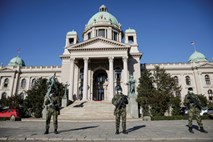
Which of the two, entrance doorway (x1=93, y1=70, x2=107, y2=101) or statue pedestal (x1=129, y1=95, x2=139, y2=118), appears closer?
statue pedestal (x1=129, y1=95, x2=139, y2=118)

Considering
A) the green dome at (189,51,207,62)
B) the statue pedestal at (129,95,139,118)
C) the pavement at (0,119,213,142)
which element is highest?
the green dome at (189,51,207,62)

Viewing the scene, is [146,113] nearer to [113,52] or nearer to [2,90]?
[113,52]

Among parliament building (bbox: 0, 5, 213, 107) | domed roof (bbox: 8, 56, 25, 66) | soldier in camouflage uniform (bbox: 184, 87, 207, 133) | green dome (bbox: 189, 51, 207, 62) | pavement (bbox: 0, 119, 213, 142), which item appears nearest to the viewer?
pavement (bbox: 0, 119, 213, 142)

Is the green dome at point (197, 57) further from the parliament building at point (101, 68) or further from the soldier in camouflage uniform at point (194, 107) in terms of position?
the soldier in camouflage uniform at point (194, 107)

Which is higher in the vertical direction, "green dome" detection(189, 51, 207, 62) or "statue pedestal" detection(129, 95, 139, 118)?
"green dome" detection(189, 51, 207, 62)

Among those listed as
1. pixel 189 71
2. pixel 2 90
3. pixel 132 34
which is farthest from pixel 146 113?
pixel 2 90

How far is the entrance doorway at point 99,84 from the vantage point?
125 ft

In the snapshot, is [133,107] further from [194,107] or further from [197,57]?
[197,57]

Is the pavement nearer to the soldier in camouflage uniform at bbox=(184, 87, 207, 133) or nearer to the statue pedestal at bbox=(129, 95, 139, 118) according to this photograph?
the soldier in camouflage uniform at bbox=(184, 87, 207, 133)

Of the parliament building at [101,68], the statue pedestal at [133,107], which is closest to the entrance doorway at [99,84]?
the parliament building at [101,68]

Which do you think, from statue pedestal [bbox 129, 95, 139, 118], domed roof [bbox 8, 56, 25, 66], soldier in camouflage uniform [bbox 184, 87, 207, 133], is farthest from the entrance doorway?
domed roof [bbox 8, 56, 25, 66]

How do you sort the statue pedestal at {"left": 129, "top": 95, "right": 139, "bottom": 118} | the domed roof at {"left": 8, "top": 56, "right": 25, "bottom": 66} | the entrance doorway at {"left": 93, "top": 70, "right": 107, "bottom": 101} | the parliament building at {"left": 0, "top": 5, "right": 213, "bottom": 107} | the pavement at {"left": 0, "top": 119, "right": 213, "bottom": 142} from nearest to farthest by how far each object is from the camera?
the pavement at {"left": 0, "top": 119, "right": 213, "bottom": 142}
the statue pedestal at {"left": 129, "top": 95, "right": 139, "bottom": 118}
the parliament building at {"left": 0, "top": 5, "right": 213, "bottom": 107}
the entrance doorway at {"left": 93, "top": 70, "right": 107, "bottom": 101}
the domed roof at {"left": 8, "top": 56, "right": 25, "bottom": 66}

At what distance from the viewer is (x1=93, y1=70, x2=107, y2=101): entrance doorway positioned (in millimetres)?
38062

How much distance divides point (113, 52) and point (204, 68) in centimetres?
2656
